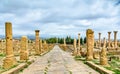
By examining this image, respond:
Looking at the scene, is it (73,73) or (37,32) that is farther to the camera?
(37,32)

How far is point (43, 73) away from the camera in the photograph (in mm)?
12070

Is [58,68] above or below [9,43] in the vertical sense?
below

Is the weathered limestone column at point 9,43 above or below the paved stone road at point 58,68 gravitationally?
above

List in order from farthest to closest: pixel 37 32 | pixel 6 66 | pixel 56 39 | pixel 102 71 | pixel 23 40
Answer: pixel 56 39, pixel 37 32, pixel 23 40, pixel 6 66, pixel 102 71

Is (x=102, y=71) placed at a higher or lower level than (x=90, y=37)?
lower

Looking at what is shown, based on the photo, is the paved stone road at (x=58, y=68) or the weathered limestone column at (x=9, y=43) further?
the weathered limestone column at (x=9, y=43)

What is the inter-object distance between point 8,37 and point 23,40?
4606 mm

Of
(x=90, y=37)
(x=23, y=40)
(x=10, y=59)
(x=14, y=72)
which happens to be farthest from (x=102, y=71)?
(x=23, y=40)

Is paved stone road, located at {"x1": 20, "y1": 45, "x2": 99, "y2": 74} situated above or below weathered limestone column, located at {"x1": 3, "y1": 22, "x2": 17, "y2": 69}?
below

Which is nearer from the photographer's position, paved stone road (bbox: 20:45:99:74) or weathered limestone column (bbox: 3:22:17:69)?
paved stone road (bbox: 20:45:99:74)

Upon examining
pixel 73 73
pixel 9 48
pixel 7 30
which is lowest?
pixel 73 73

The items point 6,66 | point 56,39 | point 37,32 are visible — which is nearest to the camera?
point 6,66

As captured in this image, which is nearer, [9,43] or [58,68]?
[58,68]

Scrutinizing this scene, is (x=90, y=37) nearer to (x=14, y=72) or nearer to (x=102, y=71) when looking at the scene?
(x=102, y=71)
